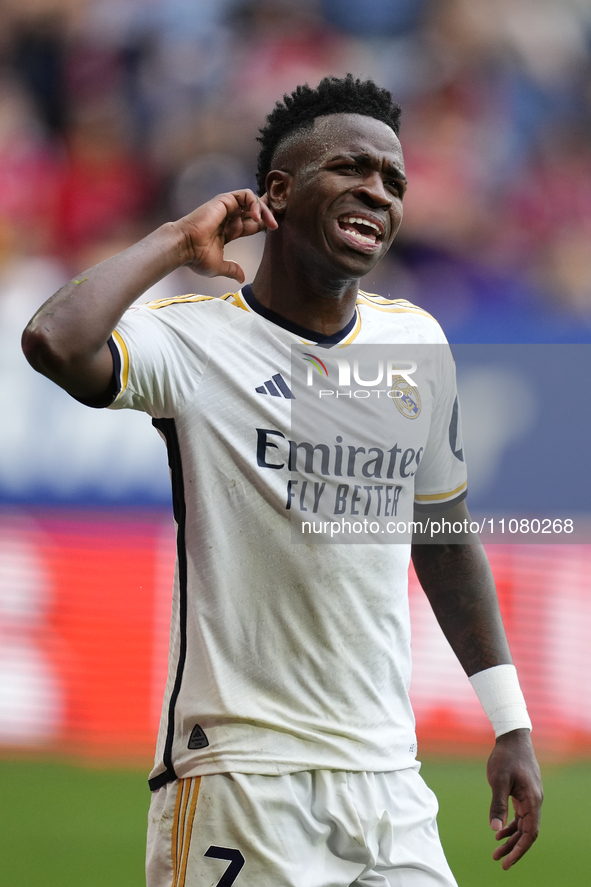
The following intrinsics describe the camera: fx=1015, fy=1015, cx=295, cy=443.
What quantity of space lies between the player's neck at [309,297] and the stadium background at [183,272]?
2721 mm

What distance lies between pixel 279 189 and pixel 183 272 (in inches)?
135

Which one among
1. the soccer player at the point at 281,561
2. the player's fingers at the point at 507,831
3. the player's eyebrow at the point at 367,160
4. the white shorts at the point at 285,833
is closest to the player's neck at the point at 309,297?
the soccer player at the point at 281,561

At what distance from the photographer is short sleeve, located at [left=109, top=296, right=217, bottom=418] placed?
1.84m

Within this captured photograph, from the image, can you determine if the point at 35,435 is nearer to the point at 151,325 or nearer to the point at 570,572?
the point at 570,572

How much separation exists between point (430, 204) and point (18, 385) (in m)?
2.82

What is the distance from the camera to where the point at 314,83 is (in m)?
6.39

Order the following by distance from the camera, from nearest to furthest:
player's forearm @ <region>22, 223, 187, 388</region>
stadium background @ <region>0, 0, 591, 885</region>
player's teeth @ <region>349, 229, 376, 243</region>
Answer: player's forearm @ <region>22, 223, 187, 388</region>
player's teeth @ <region>349, 229, 376, 243</region>
stadium background @ <region>0, 0, 591, 885</region>

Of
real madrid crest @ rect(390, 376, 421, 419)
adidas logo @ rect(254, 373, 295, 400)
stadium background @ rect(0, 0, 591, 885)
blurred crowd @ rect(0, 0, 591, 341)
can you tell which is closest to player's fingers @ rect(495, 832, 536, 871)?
real madrid crest @ rect(390, 376, 421, 419)

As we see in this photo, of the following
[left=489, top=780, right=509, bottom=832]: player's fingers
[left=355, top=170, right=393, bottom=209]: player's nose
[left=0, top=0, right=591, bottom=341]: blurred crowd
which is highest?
[left=0, top=0, right=591, bottom=341]: blurred crowd

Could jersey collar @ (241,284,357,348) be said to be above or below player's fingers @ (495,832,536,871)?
above

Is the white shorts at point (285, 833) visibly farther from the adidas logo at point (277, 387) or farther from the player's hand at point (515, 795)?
the adidas logo at point (277, 387)

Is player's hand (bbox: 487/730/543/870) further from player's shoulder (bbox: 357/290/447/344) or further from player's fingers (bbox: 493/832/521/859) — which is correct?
player's shoulder (bbox: 357/290/447/344)

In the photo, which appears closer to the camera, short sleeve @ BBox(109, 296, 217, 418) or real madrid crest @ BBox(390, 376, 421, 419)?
short sleeve @ BBox(109, 296, 217, 418)

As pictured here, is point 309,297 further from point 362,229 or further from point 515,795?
point 515,795
